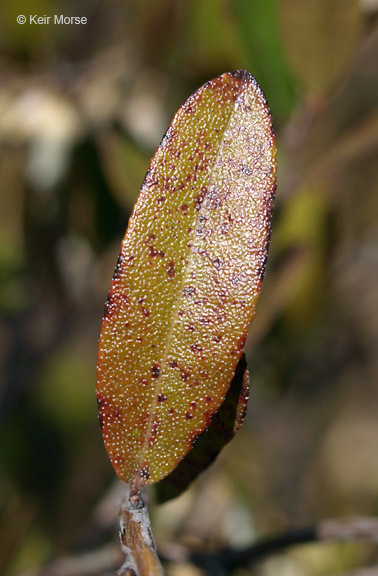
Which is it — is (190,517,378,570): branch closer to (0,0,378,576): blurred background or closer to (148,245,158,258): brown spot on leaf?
(0,0,378,576): blurred background

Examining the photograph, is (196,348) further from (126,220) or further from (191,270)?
(126,220)

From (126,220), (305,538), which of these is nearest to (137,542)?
(305,538)

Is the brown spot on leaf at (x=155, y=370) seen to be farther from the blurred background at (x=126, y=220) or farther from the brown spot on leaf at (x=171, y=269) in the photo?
the blurred background at (x=126, y=220)

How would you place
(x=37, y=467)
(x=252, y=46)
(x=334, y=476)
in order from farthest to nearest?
(x=334, y=476)
(x=37, y=467)
(x=252, y=46)

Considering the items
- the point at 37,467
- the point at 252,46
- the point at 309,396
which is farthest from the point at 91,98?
the point at 309,396

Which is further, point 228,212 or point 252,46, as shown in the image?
point 252,46

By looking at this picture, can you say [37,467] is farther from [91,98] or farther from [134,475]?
[134,475]

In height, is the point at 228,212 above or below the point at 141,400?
A: above
